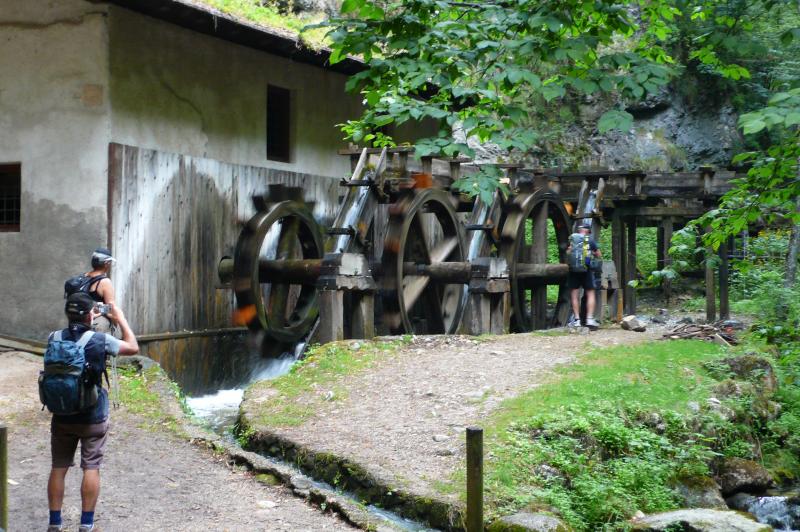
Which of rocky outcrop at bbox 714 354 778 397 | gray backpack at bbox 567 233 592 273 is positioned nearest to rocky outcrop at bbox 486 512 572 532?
rocky outcrop at bbox 714 354 778 397

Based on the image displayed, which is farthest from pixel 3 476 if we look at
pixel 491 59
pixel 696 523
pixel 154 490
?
pixel 696 523

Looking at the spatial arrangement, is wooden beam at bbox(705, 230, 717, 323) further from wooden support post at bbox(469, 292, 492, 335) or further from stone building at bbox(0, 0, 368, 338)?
stone building at bbox(0, 0, 368, 338)

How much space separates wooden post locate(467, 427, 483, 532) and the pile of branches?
793 cm

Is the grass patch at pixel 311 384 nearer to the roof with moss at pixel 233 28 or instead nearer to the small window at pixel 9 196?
the roof with moss at pixel 233 28

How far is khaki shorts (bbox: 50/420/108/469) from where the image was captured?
4930 millimetres

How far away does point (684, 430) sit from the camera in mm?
8227

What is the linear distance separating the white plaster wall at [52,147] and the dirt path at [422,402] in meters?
3.08

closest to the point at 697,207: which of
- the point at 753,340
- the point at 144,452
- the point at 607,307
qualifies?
the point at 607,307

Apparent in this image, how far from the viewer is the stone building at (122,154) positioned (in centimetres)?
1034

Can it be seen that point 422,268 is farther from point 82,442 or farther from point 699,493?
point 82,442

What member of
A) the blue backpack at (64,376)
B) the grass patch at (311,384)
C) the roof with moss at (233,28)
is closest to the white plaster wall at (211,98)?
the roof with moss at (233,28)

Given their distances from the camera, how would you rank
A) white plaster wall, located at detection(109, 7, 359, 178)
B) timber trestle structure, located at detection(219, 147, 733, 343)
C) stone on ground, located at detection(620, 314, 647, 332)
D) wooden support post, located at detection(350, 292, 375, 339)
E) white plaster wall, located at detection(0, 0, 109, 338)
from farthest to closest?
stone on ground, located at detection(620, 314, 647, 332)
timber trestle structure, located at detection(219, 147, 733, 343)
wooden support post, located at detection(350, 292, 375, 339)
white plaster wall, located at detection(109, 7, 359, 178)
white plaster wall, located at detection(0, 0, 109, 338)

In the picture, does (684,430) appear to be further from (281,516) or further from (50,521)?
(50,521)

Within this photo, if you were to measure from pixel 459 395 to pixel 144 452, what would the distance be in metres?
2.88
